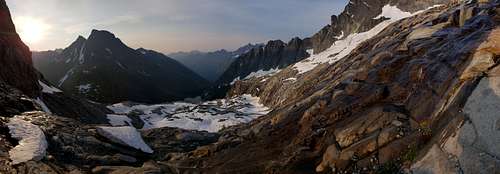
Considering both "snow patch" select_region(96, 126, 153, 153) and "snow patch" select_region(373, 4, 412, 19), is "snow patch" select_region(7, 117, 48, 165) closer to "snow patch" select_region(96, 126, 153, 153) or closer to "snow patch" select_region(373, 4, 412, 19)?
"snow patch" select_region(96, 126, 153, 153)

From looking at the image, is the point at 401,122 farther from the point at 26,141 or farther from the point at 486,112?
the point at 26,141

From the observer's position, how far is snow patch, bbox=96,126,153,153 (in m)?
35.8

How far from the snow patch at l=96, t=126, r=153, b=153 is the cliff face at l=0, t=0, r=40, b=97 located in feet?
88.6

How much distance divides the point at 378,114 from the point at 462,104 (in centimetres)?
508

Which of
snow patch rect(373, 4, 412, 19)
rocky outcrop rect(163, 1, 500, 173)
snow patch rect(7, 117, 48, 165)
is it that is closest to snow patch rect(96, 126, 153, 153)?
snow patch rect(7, 117, 48, 165)

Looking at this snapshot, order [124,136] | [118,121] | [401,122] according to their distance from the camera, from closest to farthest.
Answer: [401,122] < [124,136] < [118,121]

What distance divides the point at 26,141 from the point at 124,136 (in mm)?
10015

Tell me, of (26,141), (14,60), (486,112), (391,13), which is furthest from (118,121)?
(391,13)

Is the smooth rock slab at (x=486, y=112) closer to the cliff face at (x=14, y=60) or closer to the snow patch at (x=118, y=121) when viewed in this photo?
the cliff face at (x=14, y=60)

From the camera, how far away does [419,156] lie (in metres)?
17.5

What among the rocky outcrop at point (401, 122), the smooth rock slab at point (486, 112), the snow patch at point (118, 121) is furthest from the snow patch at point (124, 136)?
the snow patch at point (118, 121)

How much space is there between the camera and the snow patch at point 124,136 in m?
35.8

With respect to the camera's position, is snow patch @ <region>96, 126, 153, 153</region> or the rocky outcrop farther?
snow patch @ <region>96, 126, 153, 153</region>

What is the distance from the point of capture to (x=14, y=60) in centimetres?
6425
